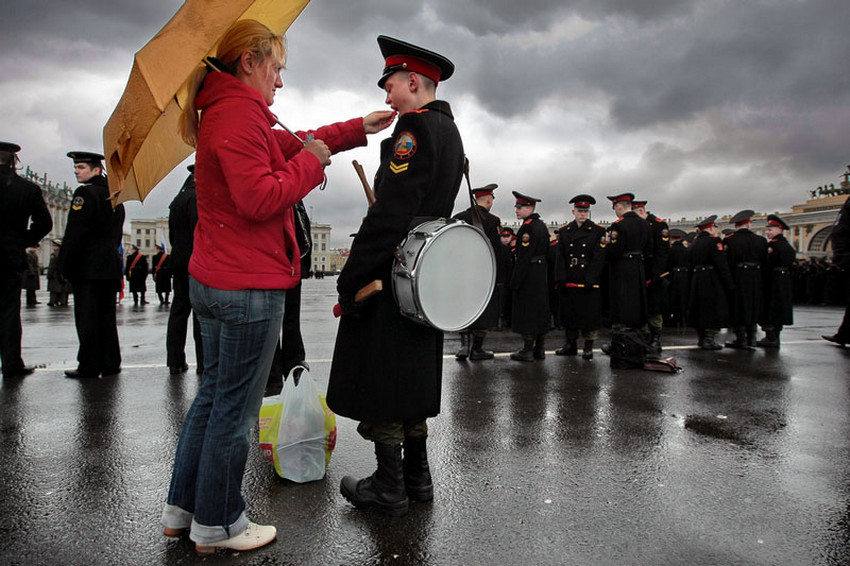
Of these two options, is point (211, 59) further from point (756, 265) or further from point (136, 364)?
point (756, 265)

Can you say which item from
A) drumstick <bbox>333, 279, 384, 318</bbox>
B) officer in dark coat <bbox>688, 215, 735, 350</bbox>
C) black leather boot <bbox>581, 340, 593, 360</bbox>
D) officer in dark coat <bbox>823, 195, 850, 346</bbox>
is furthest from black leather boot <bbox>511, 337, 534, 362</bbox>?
drumstick <bbox>333, 279, 384, 318</bbox>

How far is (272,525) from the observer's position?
263 centimetres

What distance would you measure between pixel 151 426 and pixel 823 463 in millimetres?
4857

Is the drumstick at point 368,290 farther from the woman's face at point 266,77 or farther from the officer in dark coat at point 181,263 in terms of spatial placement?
the officer in dark coat at point 181,263

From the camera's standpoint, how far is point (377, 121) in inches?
123

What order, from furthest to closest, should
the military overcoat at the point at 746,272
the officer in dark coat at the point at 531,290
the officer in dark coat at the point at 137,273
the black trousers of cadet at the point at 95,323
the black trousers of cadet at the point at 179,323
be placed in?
the officer in dark coat at the point at 137,273 < the military overcoat at the point at 746,272 < the officer in dark coat at the point at 531,290 < the black trousers of cadet at the point at 179,323 < the black trousers of cadet at the point at 95,323

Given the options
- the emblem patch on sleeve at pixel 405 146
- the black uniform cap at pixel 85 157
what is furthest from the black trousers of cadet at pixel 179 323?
the emblem patch on sleeve at pixel 405 146

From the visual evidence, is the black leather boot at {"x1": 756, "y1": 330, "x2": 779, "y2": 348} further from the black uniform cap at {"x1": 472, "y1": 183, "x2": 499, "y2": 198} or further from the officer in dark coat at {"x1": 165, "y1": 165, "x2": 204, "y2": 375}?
the officer in dark coat at {"x1": 165, "y1": 165, "x2": 204, "y2": 375}

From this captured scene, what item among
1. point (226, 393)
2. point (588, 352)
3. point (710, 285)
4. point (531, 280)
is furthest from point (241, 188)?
point (710, 285)

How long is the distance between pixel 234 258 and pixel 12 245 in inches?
209

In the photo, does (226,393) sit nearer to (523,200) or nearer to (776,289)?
(523,200)

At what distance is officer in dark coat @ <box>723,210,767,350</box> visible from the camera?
962 cm

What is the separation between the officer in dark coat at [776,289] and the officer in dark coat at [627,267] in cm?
345

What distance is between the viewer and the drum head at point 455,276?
2.53 metres
